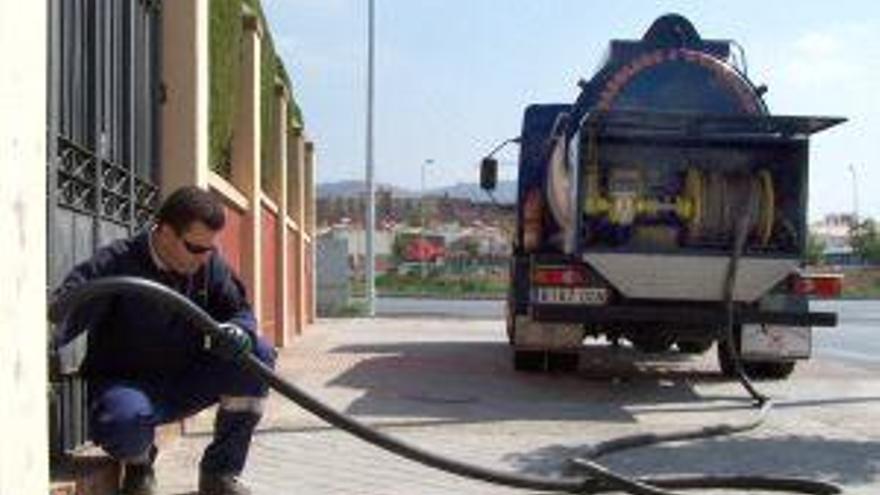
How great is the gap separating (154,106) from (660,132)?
545 cm

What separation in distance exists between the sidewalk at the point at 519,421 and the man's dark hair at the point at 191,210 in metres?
1.58

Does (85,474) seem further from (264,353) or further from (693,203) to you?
(693,203)

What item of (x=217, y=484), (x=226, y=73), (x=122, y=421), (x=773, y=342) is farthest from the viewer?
(x=773, y=342)

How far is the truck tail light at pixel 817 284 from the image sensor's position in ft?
45.7

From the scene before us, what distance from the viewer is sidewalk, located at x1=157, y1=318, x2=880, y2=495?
8320 mm

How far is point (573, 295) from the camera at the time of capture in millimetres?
13898

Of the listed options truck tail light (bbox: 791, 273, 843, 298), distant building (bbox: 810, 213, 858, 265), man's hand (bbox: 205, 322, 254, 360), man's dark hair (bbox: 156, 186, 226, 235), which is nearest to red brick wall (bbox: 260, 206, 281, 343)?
truck tail light (bbox: 791, 273, 843, 298)

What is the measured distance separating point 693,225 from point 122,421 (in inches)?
340

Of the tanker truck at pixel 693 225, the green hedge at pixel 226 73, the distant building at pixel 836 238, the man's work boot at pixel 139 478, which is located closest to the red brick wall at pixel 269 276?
the green hedge at pixel 226 73

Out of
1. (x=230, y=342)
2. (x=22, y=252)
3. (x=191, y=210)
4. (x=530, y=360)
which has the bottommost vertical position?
(x=530, y=360)

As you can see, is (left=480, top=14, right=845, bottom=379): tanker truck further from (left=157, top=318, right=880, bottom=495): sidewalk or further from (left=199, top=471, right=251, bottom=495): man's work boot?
(left=199, top=471, right=251, bottom=495): man's work boot

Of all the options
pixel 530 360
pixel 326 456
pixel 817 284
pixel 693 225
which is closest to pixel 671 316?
pixel 693 225

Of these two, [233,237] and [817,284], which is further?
[817,284]

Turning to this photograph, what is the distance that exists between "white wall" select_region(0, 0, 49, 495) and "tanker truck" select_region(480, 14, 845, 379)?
34.9 ft
